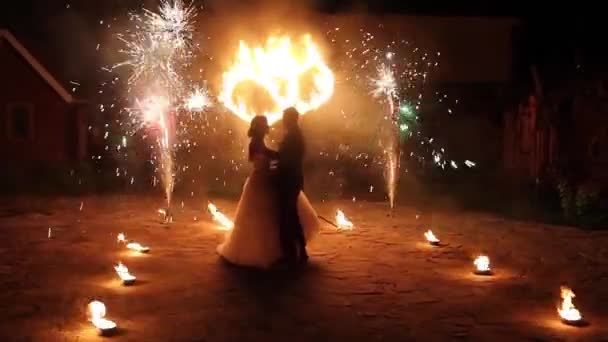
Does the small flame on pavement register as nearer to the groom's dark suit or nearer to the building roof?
the groom's dark suit

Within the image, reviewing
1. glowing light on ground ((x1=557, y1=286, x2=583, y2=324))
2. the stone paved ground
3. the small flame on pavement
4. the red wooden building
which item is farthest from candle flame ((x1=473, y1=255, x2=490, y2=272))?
the red wooden building

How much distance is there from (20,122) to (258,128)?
20.9 meters

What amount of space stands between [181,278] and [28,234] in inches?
194

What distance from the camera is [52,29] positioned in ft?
109

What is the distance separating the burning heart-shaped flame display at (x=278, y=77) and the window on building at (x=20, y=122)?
1663cm

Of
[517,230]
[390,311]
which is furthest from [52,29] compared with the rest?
[390,311]

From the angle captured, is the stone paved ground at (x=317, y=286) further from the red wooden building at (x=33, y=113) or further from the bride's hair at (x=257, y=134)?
the red wooden building at (x=33, y=113)

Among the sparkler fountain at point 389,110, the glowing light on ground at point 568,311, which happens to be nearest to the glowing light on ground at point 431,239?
the glowing light on ground at point 568,311

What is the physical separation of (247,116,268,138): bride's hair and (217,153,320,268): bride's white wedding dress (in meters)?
0.29

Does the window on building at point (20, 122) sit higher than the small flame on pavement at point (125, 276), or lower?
higher

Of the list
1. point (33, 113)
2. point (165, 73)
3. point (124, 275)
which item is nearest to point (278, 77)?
point (124, 275)

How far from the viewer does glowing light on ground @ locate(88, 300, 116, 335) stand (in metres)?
7.07

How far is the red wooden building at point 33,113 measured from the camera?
27797 millimetres

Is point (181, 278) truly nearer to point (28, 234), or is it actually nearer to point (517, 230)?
point (28, 234)
